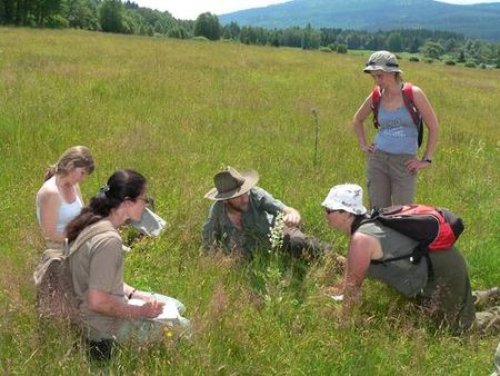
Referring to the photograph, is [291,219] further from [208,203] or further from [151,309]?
[151,309]

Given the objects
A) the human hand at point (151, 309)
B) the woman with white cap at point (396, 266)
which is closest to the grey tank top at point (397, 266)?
the woman with white cap at point (396, 266)

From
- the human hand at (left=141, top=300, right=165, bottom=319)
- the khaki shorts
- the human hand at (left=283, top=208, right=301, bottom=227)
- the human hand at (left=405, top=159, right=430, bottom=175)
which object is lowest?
the human hand at (left=141, top=300, right=165, bottom=319)

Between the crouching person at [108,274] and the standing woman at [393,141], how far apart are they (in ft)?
8.37

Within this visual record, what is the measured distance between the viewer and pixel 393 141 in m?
5.21

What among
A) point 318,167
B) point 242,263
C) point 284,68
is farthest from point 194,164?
point 284,68

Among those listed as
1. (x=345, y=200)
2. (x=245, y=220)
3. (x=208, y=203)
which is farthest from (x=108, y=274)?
(x=208, y=203)

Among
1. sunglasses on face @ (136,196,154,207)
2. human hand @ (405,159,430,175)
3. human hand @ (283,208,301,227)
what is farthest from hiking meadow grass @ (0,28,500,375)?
human hand @ (405,159,430,175)

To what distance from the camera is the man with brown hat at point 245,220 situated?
15.4ft

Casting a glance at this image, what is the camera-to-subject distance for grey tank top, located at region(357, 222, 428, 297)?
3869 mm

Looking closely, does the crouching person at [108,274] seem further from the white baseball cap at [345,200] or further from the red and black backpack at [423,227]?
the red and black backpack at [423,227]

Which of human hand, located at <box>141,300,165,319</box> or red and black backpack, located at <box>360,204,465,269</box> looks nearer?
human hand, located at <box>141,300,165,319</box>

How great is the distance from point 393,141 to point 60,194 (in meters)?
2.89

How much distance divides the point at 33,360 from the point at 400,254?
2.34 meters

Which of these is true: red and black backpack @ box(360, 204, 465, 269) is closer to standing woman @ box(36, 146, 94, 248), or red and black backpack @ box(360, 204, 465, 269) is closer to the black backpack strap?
the black backpack strap
